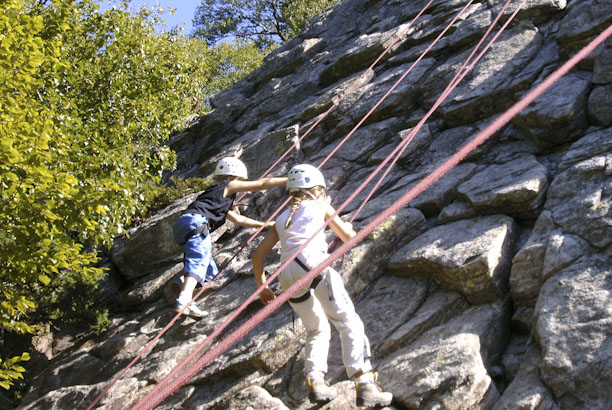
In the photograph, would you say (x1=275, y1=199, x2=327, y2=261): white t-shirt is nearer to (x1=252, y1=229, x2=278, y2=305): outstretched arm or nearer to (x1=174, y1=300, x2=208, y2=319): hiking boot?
(x1=252, y1=229, x2=278, y2=305): outstretched arm

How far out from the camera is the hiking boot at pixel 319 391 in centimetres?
524

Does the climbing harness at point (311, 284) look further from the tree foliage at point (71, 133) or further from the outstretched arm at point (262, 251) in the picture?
the tree foliage at point (71, 133)

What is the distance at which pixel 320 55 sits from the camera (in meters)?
15.9

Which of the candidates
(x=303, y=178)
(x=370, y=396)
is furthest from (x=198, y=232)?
(x=370, y=396)

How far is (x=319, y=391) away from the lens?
17.2 ft

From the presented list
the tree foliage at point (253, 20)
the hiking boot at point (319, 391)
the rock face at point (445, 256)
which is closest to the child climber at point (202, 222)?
the rock face at point (445, 256)

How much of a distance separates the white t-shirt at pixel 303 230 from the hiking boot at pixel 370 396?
1339mm

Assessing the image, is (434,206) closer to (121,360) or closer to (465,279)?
(465,279)

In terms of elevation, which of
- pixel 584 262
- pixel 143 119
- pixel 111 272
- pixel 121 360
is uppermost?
pixel 143 119

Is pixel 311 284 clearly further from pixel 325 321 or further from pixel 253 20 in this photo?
pixel 253 20

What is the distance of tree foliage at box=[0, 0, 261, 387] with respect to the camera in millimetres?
7152

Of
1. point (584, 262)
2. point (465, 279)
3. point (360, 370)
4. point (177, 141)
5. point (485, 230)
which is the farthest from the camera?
point (177, 141)

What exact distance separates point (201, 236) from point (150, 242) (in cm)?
344

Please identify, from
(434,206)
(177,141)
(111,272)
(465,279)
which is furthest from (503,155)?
(177,141)
